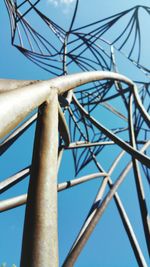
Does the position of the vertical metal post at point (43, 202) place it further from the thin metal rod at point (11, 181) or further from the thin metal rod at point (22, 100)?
the thin metal rod at point (11, 181)

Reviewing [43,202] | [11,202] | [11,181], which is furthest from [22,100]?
[11,181]

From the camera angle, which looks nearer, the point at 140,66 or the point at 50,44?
the point at 140,66

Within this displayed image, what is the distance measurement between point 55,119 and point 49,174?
1.62 ft

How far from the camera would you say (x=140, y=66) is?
8.10 m

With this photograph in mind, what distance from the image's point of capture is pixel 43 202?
5.64 ft

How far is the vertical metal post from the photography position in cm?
151

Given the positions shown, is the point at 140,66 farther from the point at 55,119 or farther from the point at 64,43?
the point at 55,119

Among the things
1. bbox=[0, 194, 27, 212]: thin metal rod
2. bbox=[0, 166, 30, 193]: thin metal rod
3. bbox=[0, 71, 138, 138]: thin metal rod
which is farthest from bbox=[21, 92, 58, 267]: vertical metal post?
bbox=[0, 166, 30, 193]: thin metal rod

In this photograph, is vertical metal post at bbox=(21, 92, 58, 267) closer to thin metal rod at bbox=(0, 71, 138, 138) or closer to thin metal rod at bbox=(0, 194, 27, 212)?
thin metal rod at bbox=(0, 71, 138, 138)

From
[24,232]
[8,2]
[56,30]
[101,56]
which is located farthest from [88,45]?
[24,232]

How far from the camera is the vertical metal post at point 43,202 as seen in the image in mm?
1515

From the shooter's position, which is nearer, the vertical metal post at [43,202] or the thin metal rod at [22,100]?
the vertical metal post at [43,202]

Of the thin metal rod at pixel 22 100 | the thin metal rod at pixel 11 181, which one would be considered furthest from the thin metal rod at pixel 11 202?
the thin metal rod at pixel 22 100

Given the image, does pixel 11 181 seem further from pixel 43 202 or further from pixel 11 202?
pixel 43 202
